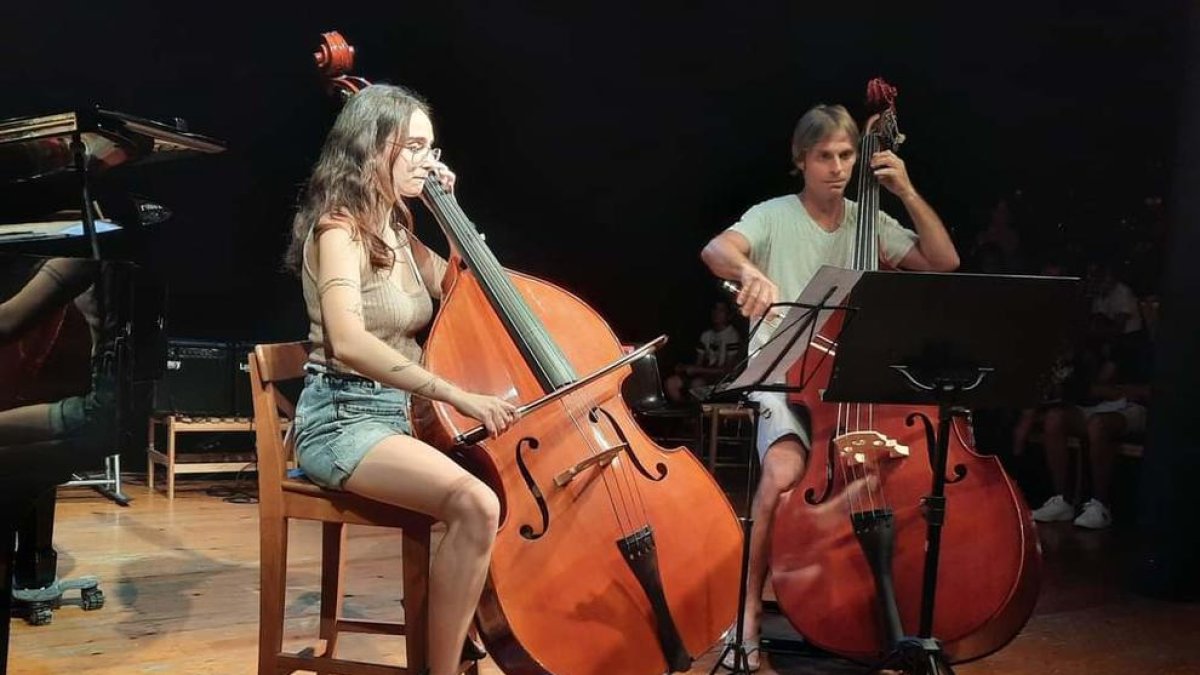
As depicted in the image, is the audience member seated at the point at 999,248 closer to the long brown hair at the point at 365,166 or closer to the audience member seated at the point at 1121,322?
the audience member seated at the point at 1121,322

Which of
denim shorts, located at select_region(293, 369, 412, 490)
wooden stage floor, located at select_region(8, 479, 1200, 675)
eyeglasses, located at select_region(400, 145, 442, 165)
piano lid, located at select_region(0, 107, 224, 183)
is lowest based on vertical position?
wooden stage floor, located at select_region(8, 479, 1200, 675)

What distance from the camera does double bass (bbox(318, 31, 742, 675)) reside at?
6.39ft

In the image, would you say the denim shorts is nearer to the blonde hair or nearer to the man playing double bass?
the man playing double bass

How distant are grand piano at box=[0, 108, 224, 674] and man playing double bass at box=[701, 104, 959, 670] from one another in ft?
4.48

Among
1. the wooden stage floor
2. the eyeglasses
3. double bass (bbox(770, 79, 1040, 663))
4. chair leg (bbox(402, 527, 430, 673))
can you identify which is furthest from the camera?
the wooden stage floor

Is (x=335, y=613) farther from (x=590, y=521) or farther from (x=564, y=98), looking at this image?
(x=564, y=98)

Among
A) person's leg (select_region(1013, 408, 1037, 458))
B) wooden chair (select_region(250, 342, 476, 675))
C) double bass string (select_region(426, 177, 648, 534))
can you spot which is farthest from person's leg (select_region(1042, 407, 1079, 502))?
wooden chair (select_region(250, 342, 476, 675))

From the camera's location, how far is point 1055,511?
5152 millimetres

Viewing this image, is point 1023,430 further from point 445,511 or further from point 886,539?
point 445,511

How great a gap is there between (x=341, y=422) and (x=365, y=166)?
19.8 inches

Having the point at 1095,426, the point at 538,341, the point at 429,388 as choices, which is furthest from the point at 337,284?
the point at 1095,426

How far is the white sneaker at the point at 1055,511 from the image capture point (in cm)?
516

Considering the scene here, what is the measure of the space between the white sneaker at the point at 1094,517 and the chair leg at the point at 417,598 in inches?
160

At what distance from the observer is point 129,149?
2936 mm
